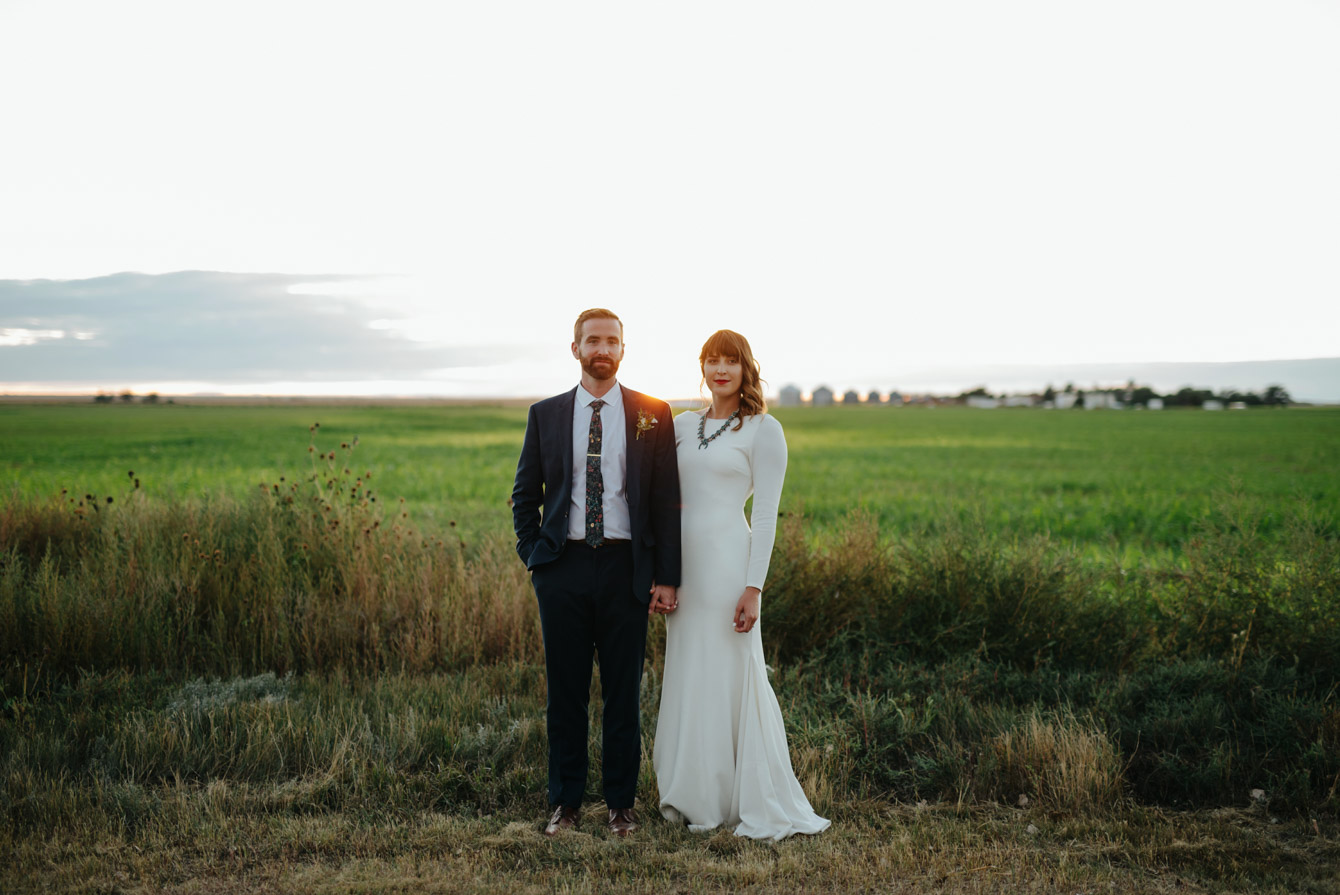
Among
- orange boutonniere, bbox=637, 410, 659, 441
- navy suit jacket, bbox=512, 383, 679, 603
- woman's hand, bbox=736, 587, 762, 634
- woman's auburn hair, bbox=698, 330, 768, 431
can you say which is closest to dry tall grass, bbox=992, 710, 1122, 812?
woman's hand, bbox=736, 587, 762, 634

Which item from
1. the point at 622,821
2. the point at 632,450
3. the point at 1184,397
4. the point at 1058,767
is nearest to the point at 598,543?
the point at 632,450

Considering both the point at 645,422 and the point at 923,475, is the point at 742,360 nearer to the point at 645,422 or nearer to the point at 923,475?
the point at 645,422

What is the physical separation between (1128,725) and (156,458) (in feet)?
123

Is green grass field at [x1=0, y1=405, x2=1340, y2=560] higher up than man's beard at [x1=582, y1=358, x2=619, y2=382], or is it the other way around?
man's beard at [x1=582, y1=358, x2=619, y2=382]

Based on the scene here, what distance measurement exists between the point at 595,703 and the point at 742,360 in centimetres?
296

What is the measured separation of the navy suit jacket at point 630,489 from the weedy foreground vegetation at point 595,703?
1.46 metres

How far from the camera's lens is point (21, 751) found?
4.69 meters

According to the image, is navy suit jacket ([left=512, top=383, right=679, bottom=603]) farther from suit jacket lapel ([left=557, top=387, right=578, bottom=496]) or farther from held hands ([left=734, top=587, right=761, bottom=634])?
held hands ([left=734, top=587, right=761, bottom=634])

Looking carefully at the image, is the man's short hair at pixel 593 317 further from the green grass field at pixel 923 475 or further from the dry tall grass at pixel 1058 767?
the green grass field at pixel 923 475

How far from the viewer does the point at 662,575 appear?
4.15m

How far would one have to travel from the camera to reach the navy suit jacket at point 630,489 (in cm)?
410

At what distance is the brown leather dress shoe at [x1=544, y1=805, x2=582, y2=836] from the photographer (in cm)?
411

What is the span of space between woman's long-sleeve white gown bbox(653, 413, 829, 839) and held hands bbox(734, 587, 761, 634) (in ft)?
0.19

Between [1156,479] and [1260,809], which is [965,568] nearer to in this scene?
[1260,809]
